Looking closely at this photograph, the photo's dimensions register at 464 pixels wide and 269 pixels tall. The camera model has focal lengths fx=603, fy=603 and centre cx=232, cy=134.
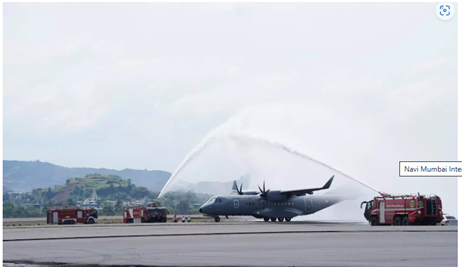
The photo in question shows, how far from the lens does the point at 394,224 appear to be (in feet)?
153

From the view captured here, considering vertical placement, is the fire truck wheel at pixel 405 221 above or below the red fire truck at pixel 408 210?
below

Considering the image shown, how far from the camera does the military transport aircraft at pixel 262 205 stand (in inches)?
2206

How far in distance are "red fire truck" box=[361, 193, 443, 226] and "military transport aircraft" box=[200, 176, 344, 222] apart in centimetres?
854

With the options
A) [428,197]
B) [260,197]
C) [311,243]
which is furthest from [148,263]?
[260,197]

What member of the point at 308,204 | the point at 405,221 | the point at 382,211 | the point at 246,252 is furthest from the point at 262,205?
the point at 246,252

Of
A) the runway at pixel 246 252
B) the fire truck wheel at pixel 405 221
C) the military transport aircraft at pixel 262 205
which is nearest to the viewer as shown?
the runway at pixel 246 252

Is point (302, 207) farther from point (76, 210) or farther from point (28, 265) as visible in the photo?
point (28, 265)

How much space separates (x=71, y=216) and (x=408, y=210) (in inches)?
1330

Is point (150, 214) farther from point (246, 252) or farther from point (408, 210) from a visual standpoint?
point (246, 252)

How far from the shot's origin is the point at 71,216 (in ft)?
201

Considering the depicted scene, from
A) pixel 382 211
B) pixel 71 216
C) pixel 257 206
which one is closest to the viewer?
pixel 382 211

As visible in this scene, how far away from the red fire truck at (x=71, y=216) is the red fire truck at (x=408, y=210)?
2918 cm

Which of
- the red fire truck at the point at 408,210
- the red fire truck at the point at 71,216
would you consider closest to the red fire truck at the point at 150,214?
the red fire truck at the point at 71,216

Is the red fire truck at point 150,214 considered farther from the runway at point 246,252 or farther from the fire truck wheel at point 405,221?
the runway at point 246,252
